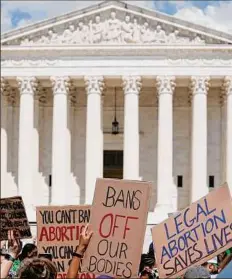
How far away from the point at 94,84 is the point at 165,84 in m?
4.94

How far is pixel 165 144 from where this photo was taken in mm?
55125

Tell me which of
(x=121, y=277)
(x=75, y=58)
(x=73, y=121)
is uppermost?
(x=75, y=58)

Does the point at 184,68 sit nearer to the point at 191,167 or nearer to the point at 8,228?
the point at 191,167

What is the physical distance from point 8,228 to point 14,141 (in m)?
42.9

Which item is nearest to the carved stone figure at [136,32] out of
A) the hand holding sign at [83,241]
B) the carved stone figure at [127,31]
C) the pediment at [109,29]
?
the pediment at [109,29]

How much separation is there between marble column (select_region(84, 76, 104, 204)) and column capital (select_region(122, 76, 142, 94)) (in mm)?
1687

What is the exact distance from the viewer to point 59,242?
49.0ft

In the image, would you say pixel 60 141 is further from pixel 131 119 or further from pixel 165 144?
pixel 165 144

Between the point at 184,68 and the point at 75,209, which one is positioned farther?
the point at 184,68

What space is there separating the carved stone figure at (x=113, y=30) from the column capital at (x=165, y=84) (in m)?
4.25

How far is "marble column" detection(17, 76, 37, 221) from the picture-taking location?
2195 inches

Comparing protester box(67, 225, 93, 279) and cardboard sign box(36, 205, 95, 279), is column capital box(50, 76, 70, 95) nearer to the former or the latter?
cardboard sign box(36, 205, 95, 279)

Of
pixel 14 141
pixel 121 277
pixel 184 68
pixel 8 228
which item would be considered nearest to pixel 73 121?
pixel 14 141

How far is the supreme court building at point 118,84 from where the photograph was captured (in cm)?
5519
